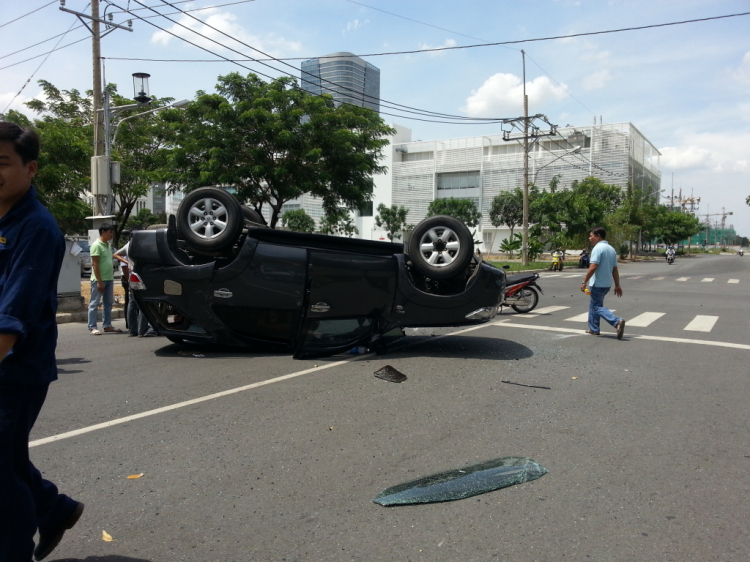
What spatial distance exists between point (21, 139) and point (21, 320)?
74 cm

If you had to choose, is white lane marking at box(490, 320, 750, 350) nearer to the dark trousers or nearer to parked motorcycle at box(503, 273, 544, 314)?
parked motorcycle at box(503, 273, 544, 314)

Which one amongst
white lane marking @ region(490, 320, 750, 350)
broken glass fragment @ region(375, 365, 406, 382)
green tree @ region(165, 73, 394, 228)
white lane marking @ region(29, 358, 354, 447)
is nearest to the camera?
white lane marking @ region(29, 358, 354, 447)

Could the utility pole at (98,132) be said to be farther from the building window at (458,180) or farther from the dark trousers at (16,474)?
the building window at (458,180)

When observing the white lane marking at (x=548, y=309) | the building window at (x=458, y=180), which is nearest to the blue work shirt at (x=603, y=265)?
the white lane marking at (x=548, y=309)

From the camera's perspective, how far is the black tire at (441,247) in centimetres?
714

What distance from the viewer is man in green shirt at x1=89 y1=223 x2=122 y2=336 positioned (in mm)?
9383

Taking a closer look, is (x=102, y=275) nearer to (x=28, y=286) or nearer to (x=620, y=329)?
(x=28, y=286)

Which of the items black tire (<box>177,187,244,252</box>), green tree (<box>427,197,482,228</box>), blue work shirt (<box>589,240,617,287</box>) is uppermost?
green tree (<box>427,197,482,228</box>)

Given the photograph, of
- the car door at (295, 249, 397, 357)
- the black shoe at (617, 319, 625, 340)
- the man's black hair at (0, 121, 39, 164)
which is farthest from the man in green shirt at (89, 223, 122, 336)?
the black shoe at (617, 319, 625, 340)

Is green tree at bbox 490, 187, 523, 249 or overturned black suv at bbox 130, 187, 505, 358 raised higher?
green tree at bbox 490, 187, 523, 249

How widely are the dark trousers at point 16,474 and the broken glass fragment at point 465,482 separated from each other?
1.82 metres

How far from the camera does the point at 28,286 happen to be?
7.18 ft

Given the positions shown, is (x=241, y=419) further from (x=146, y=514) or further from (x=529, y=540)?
(x=529, y=540)

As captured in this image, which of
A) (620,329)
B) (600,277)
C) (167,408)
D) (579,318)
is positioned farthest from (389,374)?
(579,318)
